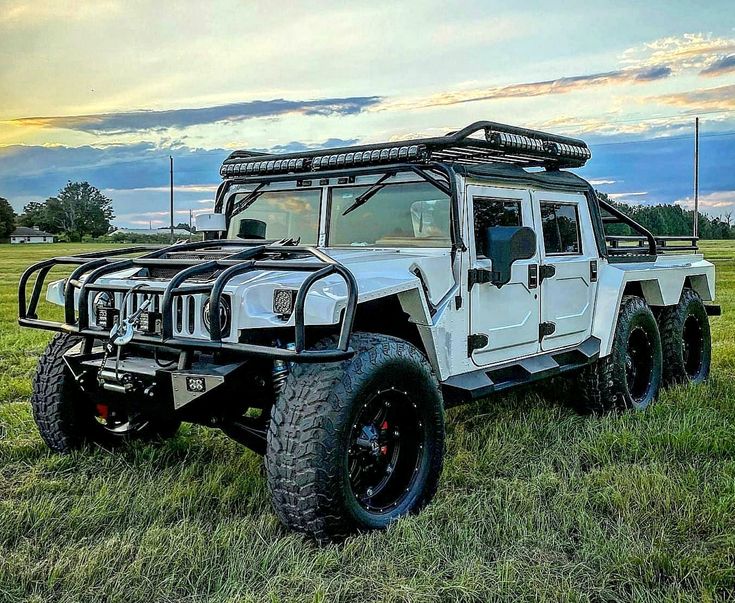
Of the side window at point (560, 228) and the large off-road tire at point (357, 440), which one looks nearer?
the large off-road tire at point (357, 440)

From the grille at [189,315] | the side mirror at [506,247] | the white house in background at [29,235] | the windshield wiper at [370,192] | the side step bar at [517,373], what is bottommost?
the side step bar at [517,373]

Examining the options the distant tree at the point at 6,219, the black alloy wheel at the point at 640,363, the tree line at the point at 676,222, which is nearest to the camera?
the black alloy wheel at the point at 640,363

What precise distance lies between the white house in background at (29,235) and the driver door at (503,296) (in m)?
77.2

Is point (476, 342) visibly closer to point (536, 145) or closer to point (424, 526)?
point (424, 526)

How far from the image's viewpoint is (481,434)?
19.2ft

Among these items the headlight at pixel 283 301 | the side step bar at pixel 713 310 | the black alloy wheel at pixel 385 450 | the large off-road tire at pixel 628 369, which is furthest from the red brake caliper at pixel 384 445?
the side step bar at pixel 713 310

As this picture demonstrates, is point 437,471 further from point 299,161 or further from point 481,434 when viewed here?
point 299,161

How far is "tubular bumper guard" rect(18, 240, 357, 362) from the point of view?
371 centimetres

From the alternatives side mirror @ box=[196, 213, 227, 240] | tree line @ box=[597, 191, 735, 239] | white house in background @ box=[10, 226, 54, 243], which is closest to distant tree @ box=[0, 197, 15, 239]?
white house in background @ box=[10, 226, 54, 243]

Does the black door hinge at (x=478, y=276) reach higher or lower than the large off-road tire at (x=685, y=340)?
higher

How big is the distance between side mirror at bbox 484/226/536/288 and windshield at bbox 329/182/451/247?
280mm

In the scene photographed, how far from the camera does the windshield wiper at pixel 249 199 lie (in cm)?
589

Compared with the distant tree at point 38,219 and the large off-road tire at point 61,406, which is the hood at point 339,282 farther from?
the distant tree at point 38,219

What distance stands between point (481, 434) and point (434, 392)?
4.97 ft
